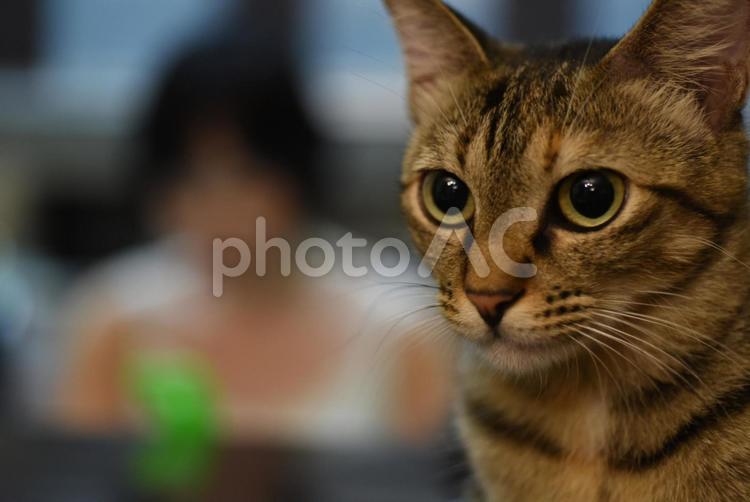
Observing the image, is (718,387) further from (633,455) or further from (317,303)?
(317,303)

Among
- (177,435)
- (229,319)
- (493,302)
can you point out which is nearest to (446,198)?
(493,302)

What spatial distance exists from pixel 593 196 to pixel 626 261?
0.15ft

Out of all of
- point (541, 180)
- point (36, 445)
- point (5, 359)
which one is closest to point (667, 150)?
point (541, 180)

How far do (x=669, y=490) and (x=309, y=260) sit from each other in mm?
794

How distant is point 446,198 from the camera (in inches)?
24.7

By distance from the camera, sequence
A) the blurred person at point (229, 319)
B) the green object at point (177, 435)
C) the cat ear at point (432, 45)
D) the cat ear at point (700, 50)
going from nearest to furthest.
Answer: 1. the cat ear at point (700, 50)
2. the cat ear at point (432, 45)
3. the green object at point (177, 435)
4. the blurred person at point (229, 319)

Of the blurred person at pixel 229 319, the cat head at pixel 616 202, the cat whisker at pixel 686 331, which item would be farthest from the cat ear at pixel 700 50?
the blurred person at pixel 229 319

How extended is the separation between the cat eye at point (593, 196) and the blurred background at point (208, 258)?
143 mm

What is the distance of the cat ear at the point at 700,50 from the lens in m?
0.53

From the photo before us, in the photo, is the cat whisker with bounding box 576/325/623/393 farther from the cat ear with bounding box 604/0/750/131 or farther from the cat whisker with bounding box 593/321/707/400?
the cat ear with bounding box 604/0/750/131

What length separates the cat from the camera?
1.76 ft

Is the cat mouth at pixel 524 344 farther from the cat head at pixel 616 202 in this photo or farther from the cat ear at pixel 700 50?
the cat ear at pixel 700 50

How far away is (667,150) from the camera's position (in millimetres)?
549

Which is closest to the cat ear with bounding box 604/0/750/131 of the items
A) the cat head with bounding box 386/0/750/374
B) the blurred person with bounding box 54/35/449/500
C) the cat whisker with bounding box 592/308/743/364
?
the cat head with bounding box 386/0/750/374
